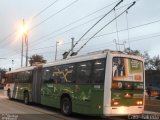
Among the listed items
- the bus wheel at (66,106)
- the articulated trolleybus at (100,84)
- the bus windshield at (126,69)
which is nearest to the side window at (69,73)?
the articulated trolleybus at (100,84)

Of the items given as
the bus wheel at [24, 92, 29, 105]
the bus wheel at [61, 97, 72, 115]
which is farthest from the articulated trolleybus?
the bus wheel at [24, 92, 29, 105]

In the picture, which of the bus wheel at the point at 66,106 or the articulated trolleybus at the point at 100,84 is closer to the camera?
the articulated trolleybus at the point at 100,84

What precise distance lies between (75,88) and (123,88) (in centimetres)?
288

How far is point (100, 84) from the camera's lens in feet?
53.4

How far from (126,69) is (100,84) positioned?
136 cm

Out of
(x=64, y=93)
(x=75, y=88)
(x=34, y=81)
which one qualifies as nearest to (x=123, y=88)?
(x=75, y=88)

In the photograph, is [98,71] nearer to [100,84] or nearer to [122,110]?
[100,84]

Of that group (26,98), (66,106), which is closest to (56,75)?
(66,106)

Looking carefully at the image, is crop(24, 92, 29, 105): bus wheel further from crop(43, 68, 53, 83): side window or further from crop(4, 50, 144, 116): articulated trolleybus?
crop(4, 50, 144, 116): articulated trolleybus

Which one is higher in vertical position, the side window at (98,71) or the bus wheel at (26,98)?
the side window at (98,71)

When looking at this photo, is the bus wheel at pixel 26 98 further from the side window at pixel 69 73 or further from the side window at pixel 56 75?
the side window at pixel 69 73

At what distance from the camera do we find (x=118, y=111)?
16.1 m

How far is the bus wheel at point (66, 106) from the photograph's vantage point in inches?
741

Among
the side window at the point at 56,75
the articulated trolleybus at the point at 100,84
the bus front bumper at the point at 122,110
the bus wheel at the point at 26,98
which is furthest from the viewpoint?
the bus wheel at the point at 26,98
